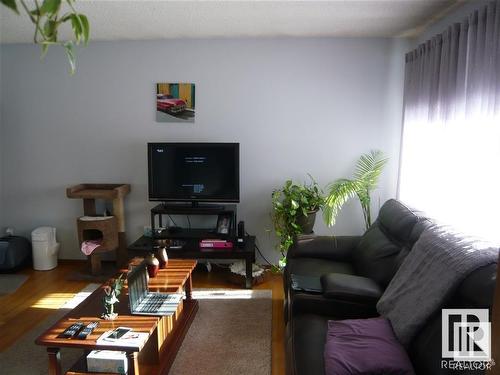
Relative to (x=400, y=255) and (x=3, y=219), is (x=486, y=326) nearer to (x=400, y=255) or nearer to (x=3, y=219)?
(x=400, y=255)

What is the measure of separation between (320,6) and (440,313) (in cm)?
228

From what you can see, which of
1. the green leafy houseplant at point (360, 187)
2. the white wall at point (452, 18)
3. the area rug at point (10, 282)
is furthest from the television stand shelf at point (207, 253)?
the white wall at point (452, 18)

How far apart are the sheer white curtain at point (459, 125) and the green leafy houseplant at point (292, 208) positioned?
87 cm

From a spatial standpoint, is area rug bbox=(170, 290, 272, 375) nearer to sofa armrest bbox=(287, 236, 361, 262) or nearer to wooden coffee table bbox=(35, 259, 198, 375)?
wooden coffee table bbox=(35, 259, 198, 375)

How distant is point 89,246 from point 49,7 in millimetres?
3169

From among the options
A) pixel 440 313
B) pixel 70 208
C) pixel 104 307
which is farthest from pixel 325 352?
pixel 70 208

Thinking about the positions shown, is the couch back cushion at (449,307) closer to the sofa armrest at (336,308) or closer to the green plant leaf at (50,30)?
the sofa armrest at (336,308)

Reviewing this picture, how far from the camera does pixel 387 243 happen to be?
257 cm

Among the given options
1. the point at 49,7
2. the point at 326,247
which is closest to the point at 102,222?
the point at 326,247

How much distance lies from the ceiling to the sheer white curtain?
0.35 meters

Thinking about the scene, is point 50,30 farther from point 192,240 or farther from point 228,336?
point 192,240

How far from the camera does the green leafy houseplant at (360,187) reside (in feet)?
10.8

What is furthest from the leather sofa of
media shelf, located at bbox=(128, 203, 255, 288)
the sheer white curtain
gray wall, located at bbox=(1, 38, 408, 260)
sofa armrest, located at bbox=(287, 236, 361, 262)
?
gray wall, located at bbox=(1, 38, 408, 260)

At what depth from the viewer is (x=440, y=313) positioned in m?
1.59
